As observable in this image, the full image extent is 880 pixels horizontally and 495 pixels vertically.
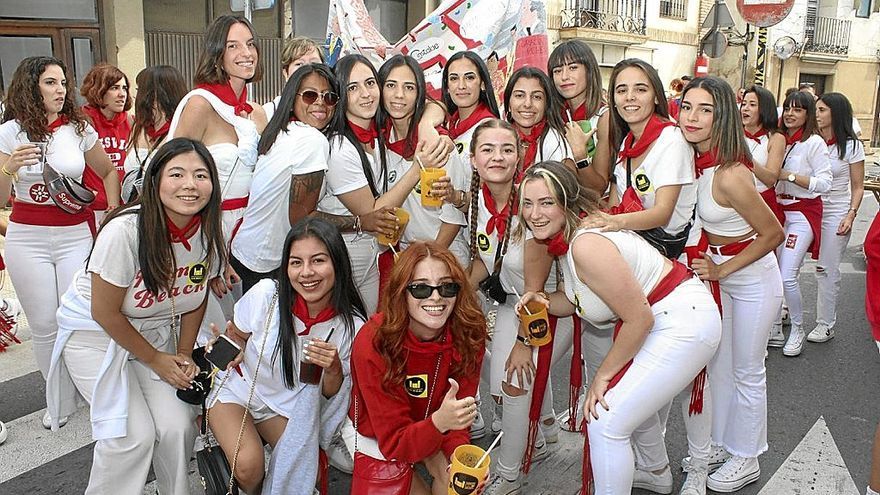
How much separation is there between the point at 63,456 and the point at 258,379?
1510 millimetres

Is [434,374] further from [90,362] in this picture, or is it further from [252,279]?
[90,362]

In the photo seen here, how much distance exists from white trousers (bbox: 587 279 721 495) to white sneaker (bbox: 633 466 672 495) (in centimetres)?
83

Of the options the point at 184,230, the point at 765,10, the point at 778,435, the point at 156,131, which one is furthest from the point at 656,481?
the point at 765,10

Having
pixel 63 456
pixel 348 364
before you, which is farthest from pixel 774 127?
pixel 63 456

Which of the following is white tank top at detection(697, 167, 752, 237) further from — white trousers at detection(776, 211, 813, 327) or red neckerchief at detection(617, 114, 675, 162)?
white trousers at detection(776, 211, 813, 327)

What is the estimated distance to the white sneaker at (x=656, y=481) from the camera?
11.7 ft

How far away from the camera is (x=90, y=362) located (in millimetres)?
3074

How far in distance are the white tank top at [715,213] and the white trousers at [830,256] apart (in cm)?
284

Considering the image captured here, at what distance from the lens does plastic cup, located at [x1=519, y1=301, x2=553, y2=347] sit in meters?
3.12

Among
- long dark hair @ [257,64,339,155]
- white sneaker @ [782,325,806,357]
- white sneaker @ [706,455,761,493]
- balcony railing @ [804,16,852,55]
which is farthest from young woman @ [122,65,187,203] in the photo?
balcony railing @ [804,16,852,55]

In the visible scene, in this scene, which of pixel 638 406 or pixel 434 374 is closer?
pixel 638 406

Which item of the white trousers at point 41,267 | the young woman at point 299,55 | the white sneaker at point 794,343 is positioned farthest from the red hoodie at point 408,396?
the white sneaker at point 794,343

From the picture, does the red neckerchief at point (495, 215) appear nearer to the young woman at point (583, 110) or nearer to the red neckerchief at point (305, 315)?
the young woman at point (583, 110)

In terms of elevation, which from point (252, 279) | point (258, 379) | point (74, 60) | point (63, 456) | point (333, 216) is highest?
point (74, 60)
